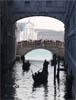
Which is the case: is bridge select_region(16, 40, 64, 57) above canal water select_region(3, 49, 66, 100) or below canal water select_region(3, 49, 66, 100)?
above

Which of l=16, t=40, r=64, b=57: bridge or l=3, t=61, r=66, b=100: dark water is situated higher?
l=16, t=40, r=64, b=57: bridge

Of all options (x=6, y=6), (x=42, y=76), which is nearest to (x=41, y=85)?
(x=42, y=76)

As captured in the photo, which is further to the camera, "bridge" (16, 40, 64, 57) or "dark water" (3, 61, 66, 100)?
"bridge" (16, 40, 64, 57)

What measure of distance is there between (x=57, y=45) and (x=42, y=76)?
38.8 meters

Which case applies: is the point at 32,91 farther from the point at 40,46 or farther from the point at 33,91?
the point at 40,46

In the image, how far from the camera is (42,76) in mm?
37188

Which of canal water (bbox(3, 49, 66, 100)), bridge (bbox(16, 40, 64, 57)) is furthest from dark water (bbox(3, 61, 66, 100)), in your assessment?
bridge (bbox(16, 40, 64, 57))

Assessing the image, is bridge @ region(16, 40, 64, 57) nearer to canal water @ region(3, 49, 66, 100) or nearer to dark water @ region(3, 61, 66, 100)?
canal water @ region(3, 49, 66, 100)

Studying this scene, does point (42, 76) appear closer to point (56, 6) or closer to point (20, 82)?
point (20, 82)

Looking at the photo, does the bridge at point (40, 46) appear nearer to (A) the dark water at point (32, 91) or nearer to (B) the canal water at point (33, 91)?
(B) the canal water at point (33, 91)

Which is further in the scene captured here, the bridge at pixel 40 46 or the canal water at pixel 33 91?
the bridge at pixel 40 46

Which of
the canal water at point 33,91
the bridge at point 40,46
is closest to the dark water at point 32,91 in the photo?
the canal water at point 33,91

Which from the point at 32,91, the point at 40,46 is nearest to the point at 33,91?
the point at 32,91

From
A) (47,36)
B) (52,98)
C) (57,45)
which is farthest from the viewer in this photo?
(47,36)
